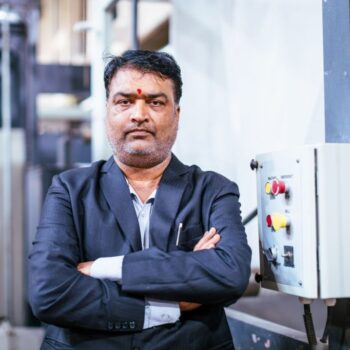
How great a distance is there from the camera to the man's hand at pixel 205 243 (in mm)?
1732

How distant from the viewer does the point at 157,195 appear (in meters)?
1.85

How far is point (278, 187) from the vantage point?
5.93ft

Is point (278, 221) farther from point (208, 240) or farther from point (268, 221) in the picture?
point (208, 240)

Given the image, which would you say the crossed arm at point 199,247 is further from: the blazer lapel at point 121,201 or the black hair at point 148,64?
the black hair at point 148,64

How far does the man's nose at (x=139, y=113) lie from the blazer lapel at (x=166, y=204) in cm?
20

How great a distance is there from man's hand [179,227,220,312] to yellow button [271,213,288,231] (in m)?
0.18

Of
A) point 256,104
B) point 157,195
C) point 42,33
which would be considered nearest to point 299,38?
point 256,104

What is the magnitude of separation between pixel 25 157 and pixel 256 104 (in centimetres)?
305

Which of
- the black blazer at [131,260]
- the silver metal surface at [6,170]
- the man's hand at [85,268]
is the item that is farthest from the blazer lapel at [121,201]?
the silver metal surface at [6,170]

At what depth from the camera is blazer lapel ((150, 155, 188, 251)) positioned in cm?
179

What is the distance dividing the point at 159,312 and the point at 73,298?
239mm

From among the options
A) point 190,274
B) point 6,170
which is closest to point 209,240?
point 190,274

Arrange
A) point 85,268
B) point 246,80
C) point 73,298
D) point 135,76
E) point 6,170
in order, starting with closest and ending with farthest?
1. point 73,298
2. point 85,268
3. point 135,76
4. point 246,80
5. point 6,170

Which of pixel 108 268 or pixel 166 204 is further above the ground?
pixel 166 204
